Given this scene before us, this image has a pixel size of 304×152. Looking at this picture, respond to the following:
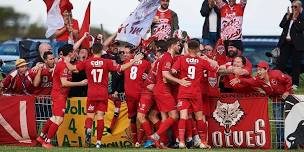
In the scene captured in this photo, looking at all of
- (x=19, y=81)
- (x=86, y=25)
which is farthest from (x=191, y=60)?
(x=19, y=81)

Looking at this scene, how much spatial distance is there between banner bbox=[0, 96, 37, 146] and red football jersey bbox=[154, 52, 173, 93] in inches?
121

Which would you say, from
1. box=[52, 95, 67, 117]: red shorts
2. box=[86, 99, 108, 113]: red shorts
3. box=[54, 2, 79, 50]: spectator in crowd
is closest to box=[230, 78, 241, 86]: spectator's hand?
box=[86, 99, 108, 113]: red shorts

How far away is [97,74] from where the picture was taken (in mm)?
23172

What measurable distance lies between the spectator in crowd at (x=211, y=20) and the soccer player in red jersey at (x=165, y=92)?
438 centimetres

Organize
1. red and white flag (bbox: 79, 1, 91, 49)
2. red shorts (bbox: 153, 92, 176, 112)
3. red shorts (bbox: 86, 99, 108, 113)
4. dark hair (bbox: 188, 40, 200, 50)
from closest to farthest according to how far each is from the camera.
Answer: dark hair (bbox: 188, 40, 200, 50), red shorts (bbox: 153, 92, 176, 112), red shorts (bbox: 86, 99, 108, 113), red and white flag (bbox: 79, 1, 91, 49)

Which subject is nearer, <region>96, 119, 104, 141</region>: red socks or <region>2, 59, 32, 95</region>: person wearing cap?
<region>96, 119, 104, 141</region>: red socks

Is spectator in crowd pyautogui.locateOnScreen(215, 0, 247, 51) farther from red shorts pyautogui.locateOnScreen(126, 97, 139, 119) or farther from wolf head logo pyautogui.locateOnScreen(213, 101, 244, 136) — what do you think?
red shorts pyautogui.locateOnScreen(126, 97, 139, 119)

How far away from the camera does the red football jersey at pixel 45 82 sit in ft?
80.8

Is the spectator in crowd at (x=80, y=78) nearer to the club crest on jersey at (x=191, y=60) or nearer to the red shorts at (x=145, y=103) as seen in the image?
the red shorts at (x=145, y=103)

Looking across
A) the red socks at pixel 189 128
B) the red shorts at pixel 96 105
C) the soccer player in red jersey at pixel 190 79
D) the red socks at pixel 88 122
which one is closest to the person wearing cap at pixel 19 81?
the red shorts at pixel 96 105

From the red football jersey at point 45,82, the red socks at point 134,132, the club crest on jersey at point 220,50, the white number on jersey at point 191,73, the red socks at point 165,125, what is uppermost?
the club crest on jersey at point 220,50

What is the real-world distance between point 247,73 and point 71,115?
403cm

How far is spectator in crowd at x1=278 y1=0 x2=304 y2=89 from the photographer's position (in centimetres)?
2667

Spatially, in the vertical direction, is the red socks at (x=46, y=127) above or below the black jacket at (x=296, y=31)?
below
